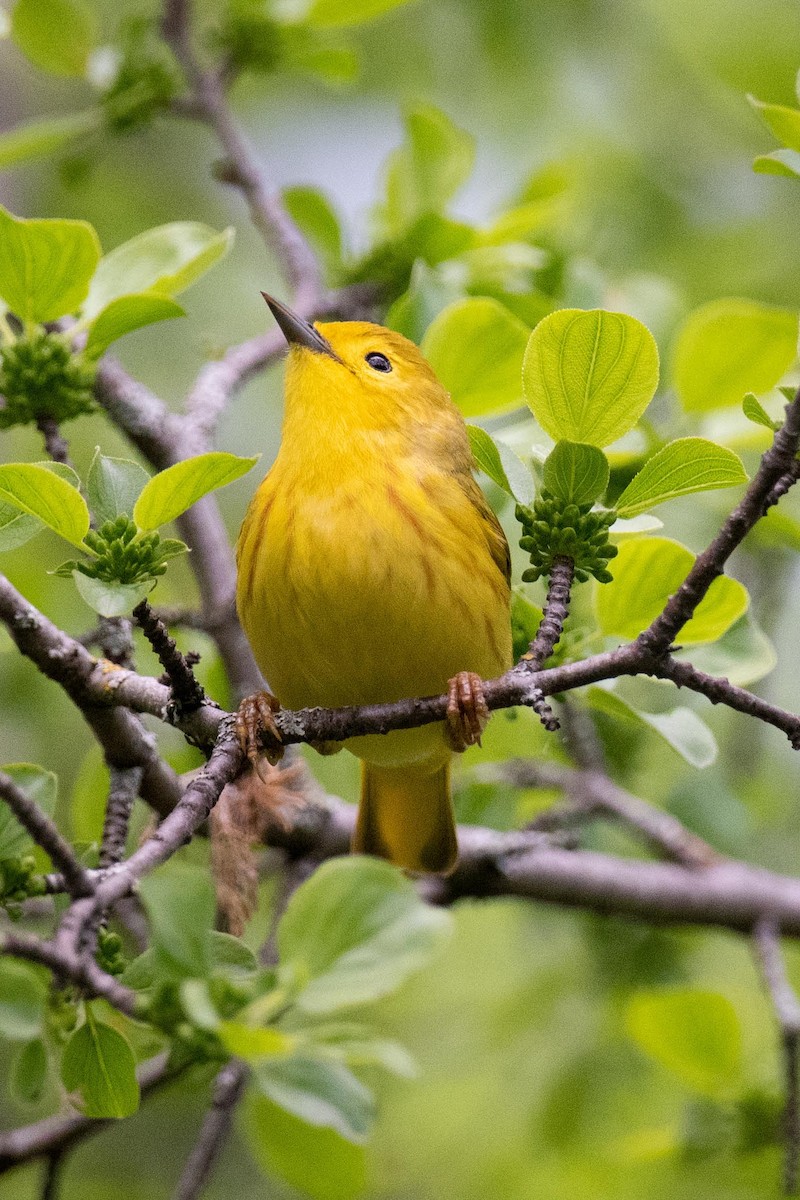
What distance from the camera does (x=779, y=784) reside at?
13.6 feet

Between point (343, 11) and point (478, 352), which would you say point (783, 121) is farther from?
point (343, 11)

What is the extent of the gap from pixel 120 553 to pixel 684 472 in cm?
72

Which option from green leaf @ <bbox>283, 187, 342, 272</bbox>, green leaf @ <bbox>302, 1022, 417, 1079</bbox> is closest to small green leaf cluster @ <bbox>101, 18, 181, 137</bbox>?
green leaf @ <bbox>283, 187, 342, 272</bbox>

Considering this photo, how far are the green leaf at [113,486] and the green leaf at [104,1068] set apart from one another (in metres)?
0.61

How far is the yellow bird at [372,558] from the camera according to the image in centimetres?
216

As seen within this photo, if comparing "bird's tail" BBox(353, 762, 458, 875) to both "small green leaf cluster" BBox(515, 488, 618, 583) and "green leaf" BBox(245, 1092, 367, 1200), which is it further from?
"small green leaf cluster" BBox(515, 488, 618, 583)

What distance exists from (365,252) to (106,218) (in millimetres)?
2108

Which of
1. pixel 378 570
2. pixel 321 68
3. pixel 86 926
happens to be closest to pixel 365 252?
pixel 321 68

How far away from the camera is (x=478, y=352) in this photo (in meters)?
2.30

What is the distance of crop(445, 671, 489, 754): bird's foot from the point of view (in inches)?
71.9

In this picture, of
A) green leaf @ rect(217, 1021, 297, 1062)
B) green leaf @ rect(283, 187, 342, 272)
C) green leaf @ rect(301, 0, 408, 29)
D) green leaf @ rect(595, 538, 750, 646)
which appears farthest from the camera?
green leaf @ rect(283, 187, 342, 272)

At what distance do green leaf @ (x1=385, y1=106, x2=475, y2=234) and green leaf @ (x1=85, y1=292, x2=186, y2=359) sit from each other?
115 cm

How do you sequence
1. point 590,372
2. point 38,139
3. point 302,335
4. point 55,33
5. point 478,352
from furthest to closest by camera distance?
point 55,33 < point 38,139 < point 302,335 < point 478,352 < point 590,372

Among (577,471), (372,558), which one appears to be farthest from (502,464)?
(372,558)
